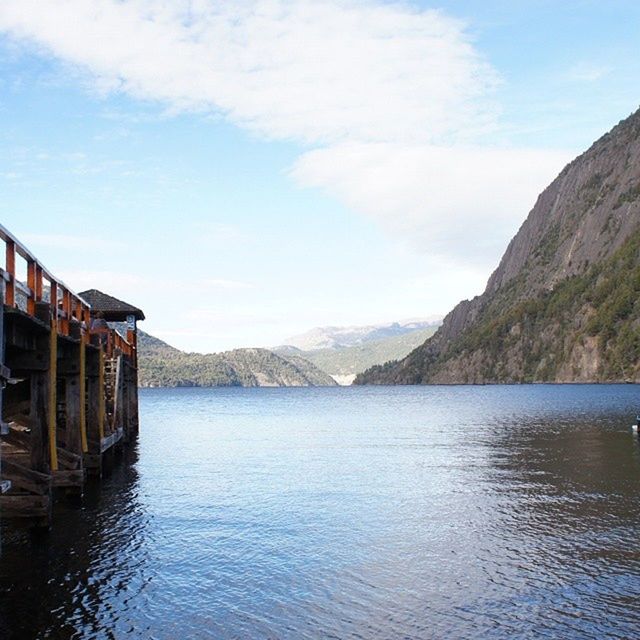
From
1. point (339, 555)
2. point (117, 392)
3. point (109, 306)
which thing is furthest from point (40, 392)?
point (109, 306)

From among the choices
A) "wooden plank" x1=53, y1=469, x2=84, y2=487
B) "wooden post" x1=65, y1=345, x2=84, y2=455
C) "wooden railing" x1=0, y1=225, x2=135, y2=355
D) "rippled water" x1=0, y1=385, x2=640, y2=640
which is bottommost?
"rippled water" x1=0, y1=385, x2=640, y2=640

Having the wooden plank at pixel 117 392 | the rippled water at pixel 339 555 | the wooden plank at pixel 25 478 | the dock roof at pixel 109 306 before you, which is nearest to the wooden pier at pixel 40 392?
the wooden plank at pixel 25 478

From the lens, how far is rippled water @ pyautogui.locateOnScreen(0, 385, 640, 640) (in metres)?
13.3

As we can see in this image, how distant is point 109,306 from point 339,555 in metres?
28.3

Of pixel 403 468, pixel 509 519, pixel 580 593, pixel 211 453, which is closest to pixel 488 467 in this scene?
pixel 403 468

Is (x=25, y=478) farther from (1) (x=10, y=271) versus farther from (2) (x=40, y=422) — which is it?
A: (1) (x=10, y=271)

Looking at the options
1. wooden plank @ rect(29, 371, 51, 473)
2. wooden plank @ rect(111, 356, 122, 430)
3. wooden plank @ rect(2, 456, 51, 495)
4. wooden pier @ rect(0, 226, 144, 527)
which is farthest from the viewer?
wooden plank @ rect(111, 356, 122, 430)

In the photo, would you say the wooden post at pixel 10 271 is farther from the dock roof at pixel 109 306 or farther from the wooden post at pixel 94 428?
the dock roof at pixel 109 306

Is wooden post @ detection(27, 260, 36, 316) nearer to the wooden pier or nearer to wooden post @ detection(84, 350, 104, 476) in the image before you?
the wooden pier

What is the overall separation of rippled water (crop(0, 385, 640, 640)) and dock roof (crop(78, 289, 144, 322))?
10.5 m

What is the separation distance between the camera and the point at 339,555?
18016 mm

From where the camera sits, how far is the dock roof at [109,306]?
4181cm

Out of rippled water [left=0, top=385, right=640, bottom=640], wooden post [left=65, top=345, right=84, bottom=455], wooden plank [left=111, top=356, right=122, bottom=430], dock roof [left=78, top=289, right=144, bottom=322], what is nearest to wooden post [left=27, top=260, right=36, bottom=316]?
wooden post [left=65, top=345, right=84, bottom=455]

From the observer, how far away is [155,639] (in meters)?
12.5
